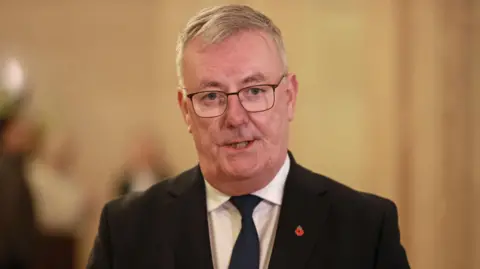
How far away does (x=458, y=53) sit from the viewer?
11.1ft

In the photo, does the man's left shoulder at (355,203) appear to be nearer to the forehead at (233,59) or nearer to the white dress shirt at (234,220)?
the white dress shirt at (234,220)

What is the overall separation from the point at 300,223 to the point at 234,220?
17 cm

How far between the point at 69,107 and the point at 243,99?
550cm

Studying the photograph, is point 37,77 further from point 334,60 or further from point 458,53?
point 458,53

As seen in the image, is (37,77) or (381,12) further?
(37,77)

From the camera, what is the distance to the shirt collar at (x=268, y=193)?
1688 millimetres

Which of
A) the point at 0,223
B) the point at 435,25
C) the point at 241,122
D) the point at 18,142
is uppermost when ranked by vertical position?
the point at 435,25

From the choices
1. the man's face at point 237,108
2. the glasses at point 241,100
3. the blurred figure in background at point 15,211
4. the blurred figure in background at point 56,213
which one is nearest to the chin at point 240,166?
the man's face at point 237,108

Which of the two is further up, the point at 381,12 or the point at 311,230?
the point at 381,12

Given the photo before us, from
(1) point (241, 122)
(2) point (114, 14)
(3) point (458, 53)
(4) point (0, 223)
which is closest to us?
(1) point (241, 122)

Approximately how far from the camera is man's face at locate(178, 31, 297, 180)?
156 cm

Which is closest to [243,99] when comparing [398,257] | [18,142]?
[398,257]

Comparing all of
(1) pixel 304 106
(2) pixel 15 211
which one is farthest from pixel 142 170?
(2) pixel 15 211

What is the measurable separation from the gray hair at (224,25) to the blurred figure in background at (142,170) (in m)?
3.94
